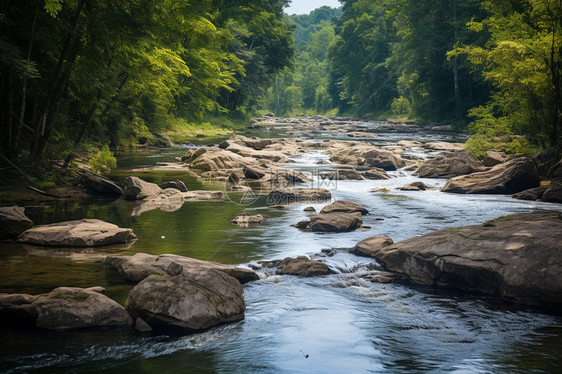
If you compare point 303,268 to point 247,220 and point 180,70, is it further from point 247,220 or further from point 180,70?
point 180,70

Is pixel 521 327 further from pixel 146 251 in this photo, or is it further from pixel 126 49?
pixel 126 49

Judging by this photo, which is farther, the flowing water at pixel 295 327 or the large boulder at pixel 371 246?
the large boulder at pixel 371 246

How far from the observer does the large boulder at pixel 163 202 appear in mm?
13517

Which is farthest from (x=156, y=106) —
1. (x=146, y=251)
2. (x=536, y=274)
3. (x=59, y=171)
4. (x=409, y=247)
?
(x=536, y=274)

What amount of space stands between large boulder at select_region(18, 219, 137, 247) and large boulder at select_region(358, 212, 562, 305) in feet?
15.9

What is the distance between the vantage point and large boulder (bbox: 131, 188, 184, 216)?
44.3ft

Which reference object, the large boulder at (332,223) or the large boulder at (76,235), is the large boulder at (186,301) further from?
the large boulder at (332,223)

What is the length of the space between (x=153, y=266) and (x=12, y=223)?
154 inches

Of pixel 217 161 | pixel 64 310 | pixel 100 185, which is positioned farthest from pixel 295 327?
pixel 217 161

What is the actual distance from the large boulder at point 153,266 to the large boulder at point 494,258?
249cm

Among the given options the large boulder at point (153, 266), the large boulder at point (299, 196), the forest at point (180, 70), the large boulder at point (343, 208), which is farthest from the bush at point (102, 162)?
the large boulder at point (153, 266)

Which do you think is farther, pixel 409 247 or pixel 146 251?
pixel 146 251

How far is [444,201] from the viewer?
50.3ft

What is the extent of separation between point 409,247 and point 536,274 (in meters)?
2.01
